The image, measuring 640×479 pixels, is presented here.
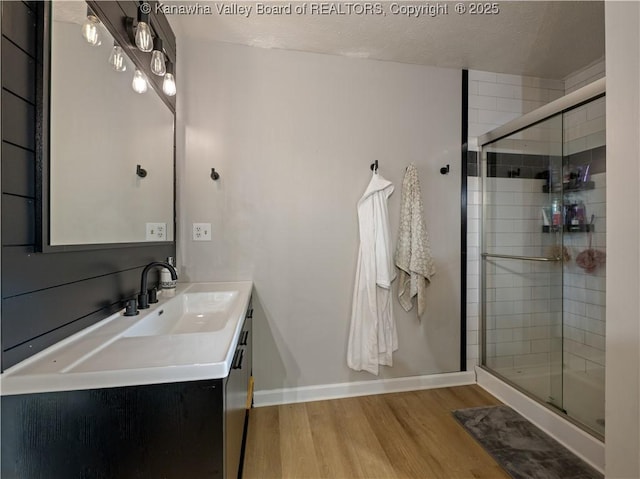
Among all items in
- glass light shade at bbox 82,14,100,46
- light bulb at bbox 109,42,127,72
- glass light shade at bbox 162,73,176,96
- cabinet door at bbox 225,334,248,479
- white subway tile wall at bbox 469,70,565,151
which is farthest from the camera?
white subway tile wall at bbox 469,70,565,151

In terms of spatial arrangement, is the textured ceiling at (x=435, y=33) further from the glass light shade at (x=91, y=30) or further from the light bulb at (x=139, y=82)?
the glass light shade at (x=91, y=30)

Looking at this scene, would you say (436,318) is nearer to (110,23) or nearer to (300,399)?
(300,399)

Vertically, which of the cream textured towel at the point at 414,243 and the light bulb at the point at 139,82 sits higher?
the light bulb at the point at 139,82

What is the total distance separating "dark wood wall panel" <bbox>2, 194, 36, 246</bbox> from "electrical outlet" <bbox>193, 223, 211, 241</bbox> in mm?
960

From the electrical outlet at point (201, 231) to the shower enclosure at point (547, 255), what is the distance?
2.04 meters

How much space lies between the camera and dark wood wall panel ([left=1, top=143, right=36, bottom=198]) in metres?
0.66

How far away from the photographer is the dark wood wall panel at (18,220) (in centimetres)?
66

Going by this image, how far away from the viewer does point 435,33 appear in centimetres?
164

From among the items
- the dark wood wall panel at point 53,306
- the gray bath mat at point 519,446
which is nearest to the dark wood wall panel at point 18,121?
the dark wood wall panel at point 53,306

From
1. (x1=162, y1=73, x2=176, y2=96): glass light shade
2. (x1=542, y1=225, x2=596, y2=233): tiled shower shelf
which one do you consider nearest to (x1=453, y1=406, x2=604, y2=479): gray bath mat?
(x1=542, y1=225, x2=596, y2=233): tiled shower shelf

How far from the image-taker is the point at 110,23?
1043 millimetres

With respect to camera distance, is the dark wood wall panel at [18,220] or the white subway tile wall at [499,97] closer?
the dark wood wall panel at [18,220]

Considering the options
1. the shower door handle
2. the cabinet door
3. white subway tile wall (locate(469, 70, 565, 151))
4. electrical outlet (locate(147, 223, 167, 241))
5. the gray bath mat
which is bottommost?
the gray bath mat

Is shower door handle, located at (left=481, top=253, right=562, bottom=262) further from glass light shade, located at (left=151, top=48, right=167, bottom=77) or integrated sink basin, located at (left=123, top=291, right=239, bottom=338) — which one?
glass light shade, located at (left=151, top=48, right=167, bottom=77)
